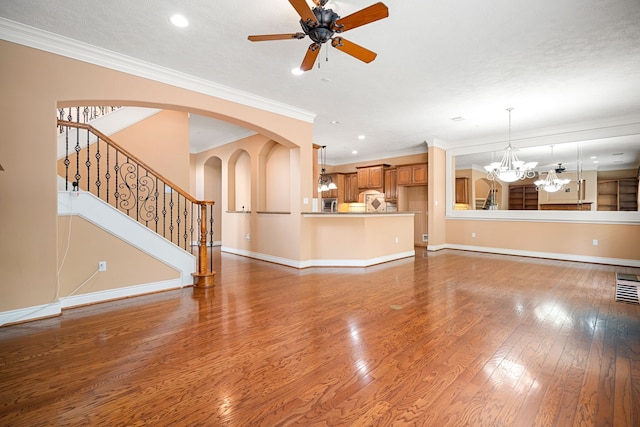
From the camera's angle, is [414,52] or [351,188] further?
[351,188]

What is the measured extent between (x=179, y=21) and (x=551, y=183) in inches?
293

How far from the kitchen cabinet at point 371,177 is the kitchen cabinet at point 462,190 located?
210 cm

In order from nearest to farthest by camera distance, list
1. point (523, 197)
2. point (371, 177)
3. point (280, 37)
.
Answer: point (280, 37) < point (523, 197) < point (371, 177)

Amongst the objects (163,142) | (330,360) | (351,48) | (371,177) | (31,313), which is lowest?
(330,360)

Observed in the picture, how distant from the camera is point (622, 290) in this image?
3.86m

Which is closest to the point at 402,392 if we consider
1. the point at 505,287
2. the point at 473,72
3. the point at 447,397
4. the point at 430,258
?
the point at 447,397

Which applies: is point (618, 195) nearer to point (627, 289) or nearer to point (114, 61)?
point (627, 289)

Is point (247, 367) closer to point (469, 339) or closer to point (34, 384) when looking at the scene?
point (34, 384)

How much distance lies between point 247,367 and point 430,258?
5321 millimetres

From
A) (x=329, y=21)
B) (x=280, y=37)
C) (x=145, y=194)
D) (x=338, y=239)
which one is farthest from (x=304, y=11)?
(x=145, y=194)

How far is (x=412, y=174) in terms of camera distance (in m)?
8.18

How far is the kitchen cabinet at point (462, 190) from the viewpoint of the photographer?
781 cm

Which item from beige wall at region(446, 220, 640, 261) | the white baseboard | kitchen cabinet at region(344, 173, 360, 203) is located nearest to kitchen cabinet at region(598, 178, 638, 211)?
beige wall at region(446, 220, 640, 261)

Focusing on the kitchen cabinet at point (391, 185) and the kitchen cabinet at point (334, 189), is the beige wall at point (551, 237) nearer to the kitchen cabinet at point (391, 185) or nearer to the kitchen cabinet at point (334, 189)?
the kitchen cabinet at point (391, 185)
